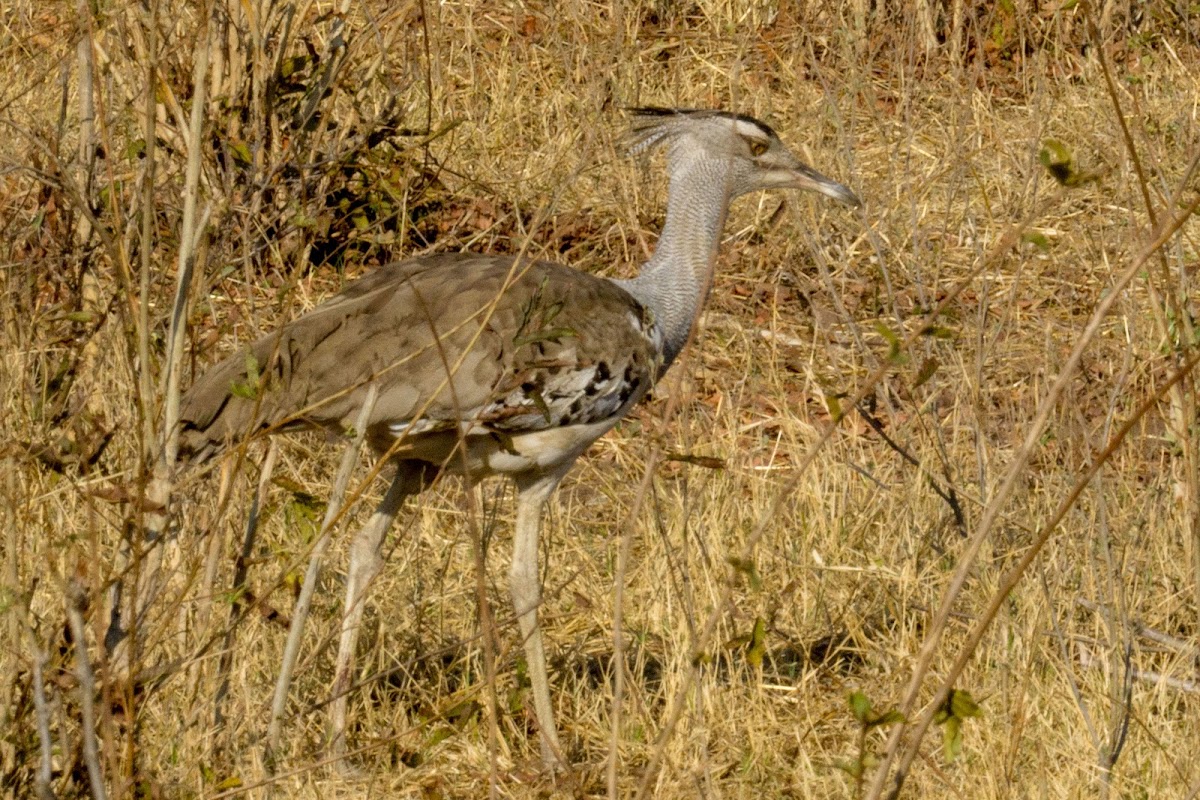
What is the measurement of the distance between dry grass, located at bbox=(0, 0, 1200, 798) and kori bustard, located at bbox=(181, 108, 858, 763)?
6.1 inches

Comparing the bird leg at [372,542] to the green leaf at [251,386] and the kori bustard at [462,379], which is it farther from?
the green leaf at [251,386]

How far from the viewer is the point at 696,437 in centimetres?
515

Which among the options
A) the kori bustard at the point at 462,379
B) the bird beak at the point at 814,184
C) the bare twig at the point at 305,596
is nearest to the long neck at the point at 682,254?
the kori bustard at the point at 462,379

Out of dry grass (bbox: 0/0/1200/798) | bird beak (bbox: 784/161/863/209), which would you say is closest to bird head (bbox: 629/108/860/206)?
bird beak (bbox: 784/161/863/209)

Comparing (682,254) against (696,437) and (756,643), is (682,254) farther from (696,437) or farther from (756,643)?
(756,643)

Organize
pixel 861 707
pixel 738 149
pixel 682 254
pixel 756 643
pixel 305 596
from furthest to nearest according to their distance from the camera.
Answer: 1. pixel 738 149
2. pixel 682 254
3. pixel 305 596
4. pixel 756 643
5. pixel 861 707

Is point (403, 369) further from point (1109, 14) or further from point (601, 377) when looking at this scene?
point (1109, 14)

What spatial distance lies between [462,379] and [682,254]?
939mm

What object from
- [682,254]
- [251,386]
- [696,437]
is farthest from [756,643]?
[696,437]

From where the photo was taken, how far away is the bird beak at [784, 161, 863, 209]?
451 centimetres

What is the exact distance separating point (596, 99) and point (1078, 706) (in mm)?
3337

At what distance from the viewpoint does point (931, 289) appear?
239 inches

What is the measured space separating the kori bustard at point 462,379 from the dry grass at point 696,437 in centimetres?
16

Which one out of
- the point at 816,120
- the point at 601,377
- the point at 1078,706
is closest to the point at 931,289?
the point at 816,120
